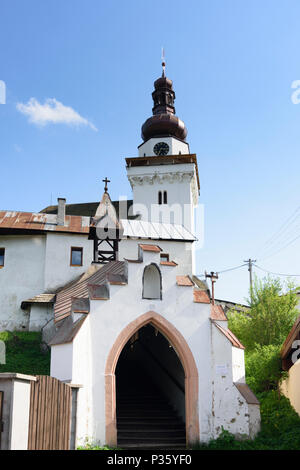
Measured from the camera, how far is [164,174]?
155ft

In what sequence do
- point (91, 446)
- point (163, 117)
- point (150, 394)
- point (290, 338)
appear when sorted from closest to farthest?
point (91, 446) → point (290, 338) → point (150, 394) → point (163, 117)

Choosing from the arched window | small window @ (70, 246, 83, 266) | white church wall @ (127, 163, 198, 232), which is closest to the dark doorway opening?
the arched window

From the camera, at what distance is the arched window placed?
53.8 ft

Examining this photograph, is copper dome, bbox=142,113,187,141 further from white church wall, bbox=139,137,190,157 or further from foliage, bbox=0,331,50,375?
foliage, bbox=0,331,50,375

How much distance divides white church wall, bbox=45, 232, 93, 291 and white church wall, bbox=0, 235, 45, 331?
1.38 feet

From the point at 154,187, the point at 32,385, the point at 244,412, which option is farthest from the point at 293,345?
the point at 154,187

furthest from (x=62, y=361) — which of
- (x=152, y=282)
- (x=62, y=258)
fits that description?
(x=62, y=258)

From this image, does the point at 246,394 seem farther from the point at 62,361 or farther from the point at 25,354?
the point at 25,354

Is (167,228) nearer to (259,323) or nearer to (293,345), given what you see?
(259,323)

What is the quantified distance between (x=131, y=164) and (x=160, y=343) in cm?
2961

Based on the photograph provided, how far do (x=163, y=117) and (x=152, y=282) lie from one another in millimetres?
35185

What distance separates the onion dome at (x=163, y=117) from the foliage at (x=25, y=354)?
28235 mm
